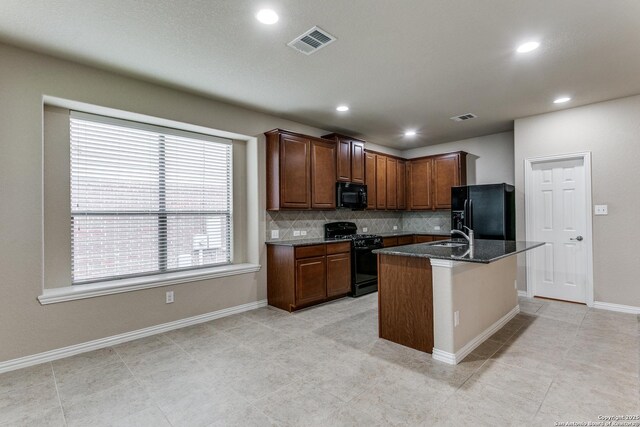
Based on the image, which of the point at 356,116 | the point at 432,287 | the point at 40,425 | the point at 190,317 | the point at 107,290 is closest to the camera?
the point at 40,425

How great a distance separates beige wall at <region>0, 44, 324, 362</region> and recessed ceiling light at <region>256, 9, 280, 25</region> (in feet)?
5.76

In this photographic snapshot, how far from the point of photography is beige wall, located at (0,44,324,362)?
8.48ft

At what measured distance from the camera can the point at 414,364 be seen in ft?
8.42

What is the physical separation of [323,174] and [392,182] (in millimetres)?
→ 1957

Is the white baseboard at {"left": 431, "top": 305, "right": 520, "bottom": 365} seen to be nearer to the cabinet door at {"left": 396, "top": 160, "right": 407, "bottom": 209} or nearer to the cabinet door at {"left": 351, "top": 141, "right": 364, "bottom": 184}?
the cabinet door at {"left": 351, "top": 141, "right": 364, "bottom": 184}

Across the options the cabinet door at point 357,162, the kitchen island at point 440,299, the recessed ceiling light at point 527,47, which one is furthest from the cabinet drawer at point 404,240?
the recessed ceiling light at point 527,47

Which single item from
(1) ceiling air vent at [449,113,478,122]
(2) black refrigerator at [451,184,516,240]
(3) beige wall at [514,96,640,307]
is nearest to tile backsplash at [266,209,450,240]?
(2) black refrigerator at [451,184,516,240]

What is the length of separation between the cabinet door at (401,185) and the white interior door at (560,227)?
2284mm

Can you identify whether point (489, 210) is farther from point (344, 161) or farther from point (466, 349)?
point (466, 349)

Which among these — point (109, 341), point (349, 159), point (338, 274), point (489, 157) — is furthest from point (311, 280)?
point (489, 157)

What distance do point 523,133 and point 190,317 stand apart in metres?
5.25

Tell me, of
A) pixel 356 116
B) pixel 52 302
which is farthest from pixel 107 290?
pixel 356 116

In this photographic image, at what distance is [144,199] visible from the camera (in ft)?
11.7

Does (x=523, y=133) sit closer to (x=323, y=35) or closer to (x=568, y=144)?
(x=568, y=144)
